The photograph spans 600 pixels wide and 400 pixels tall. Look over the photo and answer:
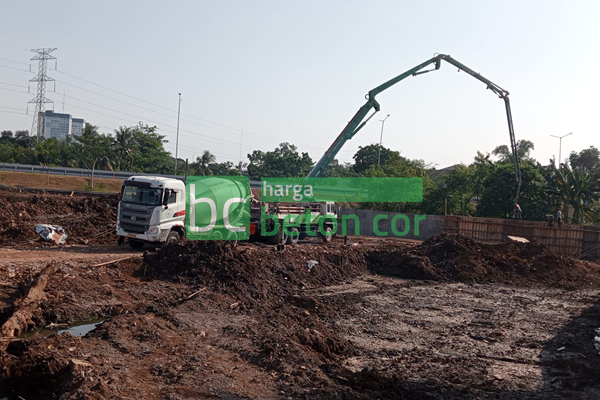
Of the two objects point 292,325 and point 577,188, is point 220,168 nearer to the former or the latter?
point 577,188

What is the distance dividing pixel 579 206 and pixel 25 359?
3333 cm

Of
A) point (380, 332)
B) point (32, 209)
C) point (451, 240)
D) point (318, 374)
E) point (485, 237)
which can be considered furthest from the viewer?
point (485, 237)

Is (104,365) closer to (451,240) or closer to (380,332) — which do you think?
(380,332)

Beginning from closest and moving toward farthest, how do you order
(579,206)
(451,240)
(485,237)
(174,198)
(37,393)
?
(37,393)
(174,198)
(451,240)
(485,237)
(579,206)

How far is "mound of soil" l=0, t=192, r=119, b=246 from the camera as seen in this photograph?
20.9 metres

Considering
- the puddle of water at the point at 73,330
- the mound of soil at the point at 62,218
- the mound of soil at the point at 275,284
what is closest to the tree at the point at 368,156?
the mound of soil at the point at 62,218

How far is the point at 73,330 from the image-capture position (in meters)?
10.8

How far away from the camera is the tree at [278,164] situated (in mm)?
62750

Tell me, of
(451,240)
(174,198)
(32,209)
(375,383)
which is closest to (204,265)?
(174,198)

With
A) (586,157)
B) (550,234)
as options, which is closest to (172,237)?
(550,234)

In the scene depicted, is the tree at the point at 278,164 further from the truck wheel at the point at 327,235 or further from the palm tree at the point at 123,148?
the truck wheel at the point at 327,235

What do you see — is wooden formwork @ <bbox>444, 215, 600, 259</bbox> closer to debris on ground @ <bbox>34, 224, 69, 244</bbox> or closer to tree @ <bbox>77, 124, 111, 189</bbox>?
debris on ground @ <bbox>34, 224, 69, 244</bbox>

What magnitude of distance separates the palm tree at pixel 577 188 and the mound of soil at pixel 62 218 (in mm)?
26729

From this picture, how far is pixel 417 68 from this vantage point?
26.2 meters
